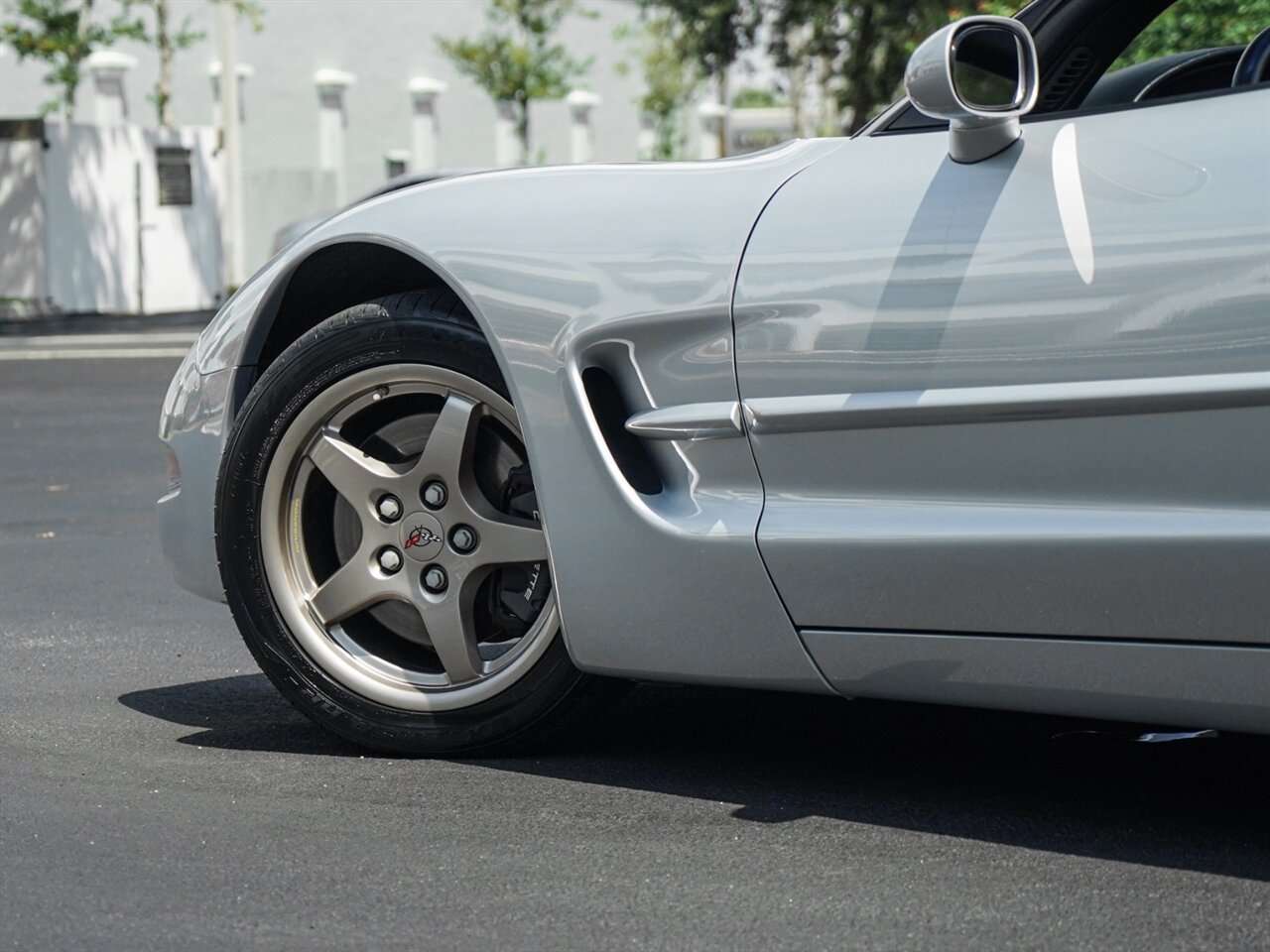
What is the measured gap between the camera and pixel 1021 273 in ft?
9.52

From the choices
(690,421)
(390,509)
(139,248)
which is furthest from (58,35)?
(690,421)

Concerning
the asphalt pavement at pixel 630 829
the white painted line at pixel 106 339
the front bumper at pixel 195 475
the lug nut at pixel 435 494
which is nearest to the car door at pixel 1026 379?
the asphalt pavement at pixel 630 829

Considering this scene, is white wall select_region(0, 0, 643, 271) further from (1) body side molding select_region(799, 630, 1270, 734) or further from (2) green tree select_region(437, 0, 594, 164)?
(1) body side molding select_region(799, 630, 1270, 734)

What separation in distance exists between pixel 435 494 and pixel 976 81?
46.8 inches

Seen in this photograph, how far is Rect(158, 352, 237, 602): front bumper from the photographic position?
3811 mm

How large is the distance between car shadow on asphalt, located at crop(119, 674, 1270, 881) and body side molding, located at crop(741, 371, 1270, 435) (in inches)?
26.3

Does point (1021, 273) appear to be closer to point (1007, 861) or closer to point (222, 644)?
point (1007, 861)

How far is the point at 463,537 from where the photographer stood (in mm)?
3527

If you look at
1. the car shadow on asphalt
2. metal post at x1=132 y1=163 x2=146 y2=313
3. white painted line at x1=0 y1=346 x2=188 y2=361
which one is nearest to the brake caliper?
the car shadow on asphalt

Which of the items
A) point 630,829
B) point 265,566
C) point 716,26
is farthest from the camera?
point 716,26

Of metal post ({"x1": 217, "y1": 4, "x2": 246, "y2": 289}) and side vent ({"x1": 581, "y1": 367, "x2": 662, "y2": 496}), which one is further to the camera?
metal post ({"x1": 217, "y1": 4, "x2": 246, "y2": 289})

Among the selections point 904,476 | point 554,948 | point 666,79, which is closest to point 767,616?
point 904,476

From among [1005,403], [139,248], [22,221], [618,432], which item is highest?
[1005,403]

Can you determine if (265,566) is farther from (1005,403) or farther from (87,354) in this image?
(87,354)
